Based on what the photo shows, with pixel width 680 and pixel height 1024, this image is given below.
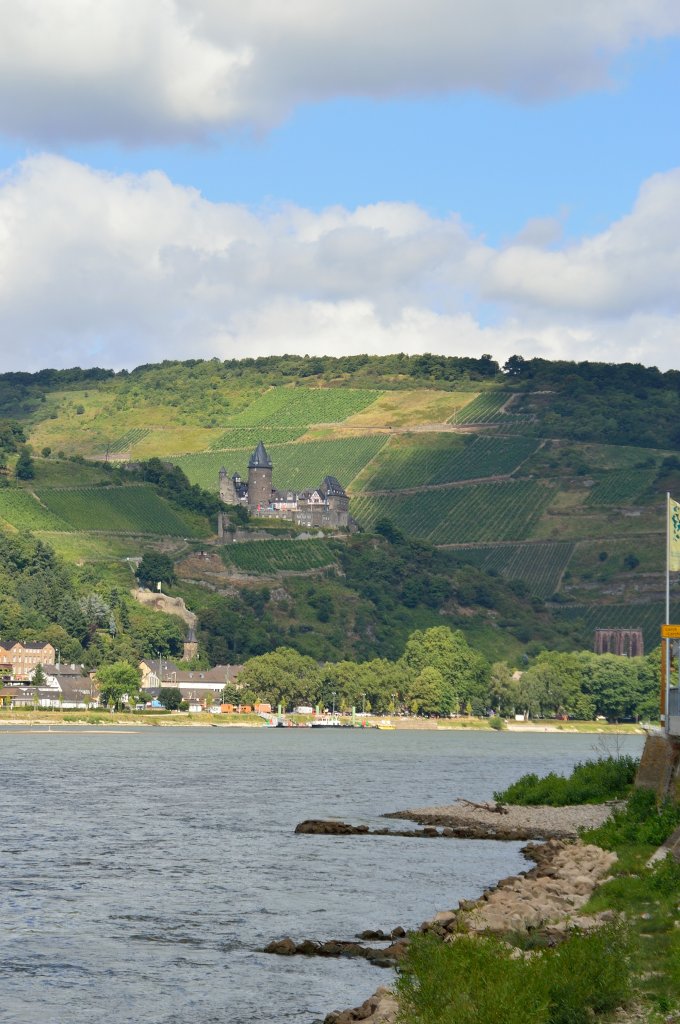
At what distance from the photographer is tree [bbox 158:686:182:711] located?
604 ft

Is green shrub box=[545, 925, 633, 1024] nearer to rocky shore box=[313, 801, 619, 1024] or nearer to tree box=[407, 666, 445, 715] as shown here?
rocky shore box=[313, 801, 619, 1024]

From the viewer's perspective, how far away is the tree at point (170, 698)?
18425 cm

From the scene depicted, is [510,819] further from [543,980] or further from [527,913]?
[543,980]

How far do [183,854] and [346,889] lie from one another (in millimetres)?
8956

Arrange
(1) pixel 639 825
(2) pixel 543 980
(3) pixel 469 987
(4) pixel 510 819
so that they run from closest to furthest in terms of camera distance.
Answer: (3) pixel 469 987, (2) pixel 543 980, (1) pixel 639 825, (4) pixel 510 819


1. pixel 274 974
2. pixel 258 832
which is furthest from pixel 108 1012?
pixel 258 832

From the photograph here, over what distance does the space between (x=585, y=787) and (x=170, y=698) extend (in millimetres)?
127355

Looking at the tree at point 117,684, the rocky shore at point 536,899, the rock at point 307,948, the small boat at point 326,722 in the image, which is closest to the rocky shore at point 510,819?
the rocky shore at point 536,899

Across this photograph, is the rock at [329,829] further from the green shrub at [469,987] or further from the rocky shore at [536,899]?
the green shrub at [469,987]

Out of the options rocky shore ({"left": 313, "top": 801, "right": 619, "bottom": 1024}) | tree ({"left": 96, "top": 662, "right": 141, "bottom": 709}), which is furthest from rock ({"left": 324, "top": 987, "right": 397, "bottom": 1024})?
tree ({"left": 96, "top": 662, "right": 141, "bottom": 709})

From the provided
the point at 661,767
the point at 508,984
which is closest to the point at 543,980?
the point at 508,984

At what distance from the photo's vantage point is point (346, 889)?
41375 millimetres

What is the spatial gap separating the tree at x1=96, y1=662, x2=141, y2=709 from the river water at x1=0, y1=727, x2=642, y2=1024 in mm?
79236

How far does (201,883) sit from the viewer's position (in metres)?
42.5
